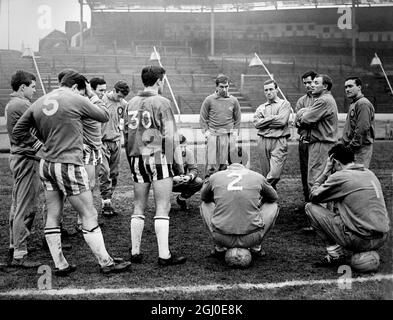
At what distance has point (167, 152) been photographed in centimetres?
498

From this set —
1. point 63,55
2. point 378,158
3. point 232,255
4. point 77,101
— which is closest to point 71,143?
point 77,101

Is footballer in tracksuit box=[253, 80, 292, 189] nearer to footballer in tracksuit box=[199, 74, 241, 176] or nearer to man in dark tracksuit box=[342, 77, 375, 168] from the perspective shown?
man in dark tracksuit box=[342, 77, 375, 168]

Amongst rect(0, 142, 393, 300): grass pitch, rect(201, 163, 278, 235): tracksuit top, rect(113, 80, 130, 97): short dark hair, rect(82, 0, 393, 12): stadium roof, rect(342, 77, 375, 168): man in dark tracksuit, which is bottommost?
rect(0, 142, 393, 300): grass pitch

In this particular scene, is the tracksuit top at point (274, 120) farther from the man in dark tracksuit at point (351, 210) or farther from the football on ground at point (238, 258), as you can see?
the football on ground at point (238, 258)

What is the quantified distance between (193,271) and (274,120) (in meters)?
3.06

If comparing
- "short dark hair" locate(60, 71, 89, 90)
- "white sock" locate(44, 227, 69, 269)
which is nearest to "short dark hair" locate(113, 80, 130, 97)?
"short dark hair" locate(60, 71, 89, 90)

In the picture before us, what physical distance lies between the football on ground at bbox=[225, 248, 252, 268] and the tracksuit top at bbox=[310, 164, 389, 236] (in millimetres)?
1046

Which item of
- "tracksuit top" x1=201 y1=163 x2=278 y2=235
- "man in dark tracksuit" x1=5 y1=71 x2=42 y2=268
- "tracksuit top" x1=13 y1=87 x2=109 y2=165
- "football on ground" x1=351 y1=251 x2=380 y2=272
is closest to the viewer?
"tracksuit top" x1=13 y1=87 x2=109 y2=165

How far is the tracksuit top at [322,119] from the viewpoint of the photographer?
20.5ft

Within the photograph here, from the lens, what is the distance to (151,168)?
16.3 ft

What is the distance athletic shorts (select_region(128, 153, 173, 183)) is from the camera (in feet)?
16.3

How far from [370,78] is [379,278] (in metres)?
25.5

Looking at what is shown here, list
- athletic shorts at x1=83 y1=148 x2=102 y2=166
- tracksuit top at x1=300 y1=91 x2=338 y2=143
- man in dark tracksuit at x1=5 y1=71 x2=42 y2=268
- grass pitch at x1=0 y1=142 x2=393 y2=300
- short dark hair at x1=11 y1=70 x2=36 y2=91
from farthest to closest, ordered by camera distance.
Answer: tracksuit top at x1=300 y1=91 x2=338 y2=143 < athletic shorts at x1=83 y1=148 x2=102 y2=166 < short dark hair at x1=11 y1=70 x2=36 y2=91 < man in dark tracksuit at x1=5 y1=71 x2=42 y2=268 < grass pitch at x1=0 y1=142 x2=393 y2=300
